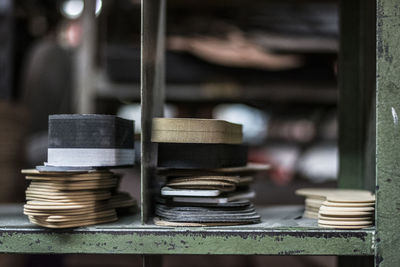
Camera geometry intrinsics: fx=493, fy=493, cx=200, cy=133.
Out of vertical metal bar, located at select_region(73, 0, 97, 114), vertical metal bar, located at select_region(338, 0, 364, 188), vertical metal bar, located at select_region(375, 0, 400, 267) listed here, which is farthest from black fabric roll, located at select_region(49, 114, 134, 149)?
vertical metal bar, located at select_region(73, 0, 97, 114)

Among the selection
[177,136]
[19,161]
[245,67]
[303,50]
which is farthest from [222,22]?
[177,136]

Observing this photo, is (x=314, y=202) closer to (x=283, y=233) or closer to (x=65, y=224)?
(x=283, y=233)

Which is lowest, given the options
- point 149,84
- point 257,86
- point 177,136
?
Answer: point 177,136

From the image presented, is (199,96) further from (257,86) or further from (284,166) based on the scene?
(284,166)

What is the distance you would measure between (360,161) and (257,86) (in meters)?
2.56

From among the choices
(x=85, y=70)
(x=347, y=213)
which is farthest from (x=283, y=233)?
(x=85, y=70)

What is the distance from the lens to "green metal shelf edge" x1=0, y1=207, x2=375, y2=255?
1531 mm

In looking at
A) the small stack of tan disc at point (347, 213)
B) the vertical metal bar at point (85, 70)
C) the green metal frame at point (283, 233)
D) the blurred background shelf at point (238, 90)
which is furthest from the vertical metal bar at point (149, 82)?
the vertical metal bar at point (85, 70)

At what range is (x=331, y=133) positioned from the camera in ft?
18.1

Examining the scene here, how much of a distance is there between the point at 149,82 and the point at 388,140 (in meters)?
0.80

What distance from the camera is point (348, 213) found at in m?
1.55

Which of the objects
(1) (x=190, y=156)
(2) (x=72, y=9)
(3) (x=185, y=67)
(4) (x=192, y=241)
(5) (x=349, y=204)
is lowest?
(4) (x=192, y=241)

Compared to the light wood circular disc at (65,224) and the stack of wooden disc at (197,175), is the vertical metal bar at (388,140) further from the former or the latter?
the light wood circular disc at (65,224)

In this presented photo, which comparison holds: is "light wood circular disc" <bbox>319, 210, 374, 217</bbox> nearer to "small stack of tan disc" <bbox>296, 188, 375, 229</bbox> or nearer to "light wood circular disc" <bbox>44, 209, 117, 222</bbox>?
"small stack of tan disc" <bbox>296, 188, 375, 229</bbox>
